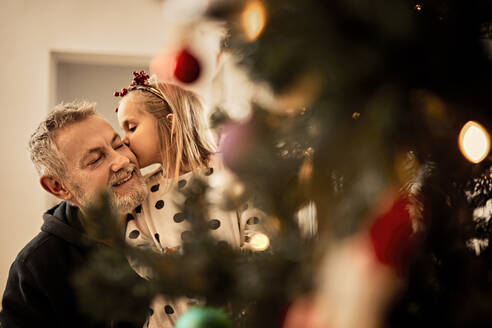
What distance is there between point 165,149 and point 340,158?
39.8 inches

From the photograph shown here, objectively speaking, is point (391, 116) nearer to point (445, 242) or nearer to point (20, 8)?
point (445, 242)

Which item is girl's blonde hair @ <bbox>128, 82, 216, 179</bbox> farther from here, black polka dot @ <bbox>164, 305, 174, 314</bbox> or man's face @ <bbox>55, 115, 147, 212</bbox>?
→ black polka dot @ <bbox>164, 305, 174, 314</bbox>

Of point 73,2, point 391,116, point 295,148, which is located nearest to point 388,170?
point 391,116

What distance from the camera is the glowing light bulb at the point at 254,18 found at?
1.32 feet

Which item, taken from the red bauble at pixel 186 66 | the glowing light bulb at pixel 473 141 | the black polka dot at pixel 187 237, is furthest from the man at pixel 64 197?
the glowing light bulb at pixel 473 141

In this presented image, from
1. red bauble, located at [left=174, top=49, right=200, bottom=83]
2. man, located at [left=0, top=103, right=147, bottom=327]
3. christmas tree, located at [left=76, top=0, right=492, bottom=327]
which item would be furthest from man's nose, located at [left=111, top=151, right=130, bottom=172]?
christmas tree, located at [left=76, top=0, right=492, bottom=327]

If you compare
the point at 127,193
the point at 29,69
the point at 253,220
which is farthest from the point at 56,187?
the point at 29,69

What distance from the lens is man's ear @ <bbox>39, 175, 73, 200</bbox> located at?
121 centimetres

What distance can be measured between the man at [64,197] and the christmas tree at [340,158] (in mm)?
735

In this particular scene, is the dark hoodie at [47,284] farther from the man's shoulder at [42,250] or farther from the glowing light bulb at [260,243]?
the glowing light bulb at [260,243]

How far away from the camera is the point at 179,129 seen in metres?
1.29

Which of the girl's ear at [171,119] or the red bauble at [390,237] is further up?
the girl's ear at [171,119]

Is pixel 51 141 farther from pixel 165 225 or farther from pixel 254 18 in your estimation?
pixel 254 18

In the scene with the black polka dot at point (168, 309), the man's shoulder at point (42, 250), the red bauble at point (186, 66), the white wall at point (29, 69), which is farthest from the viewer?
the white wall at point (29, 69)
